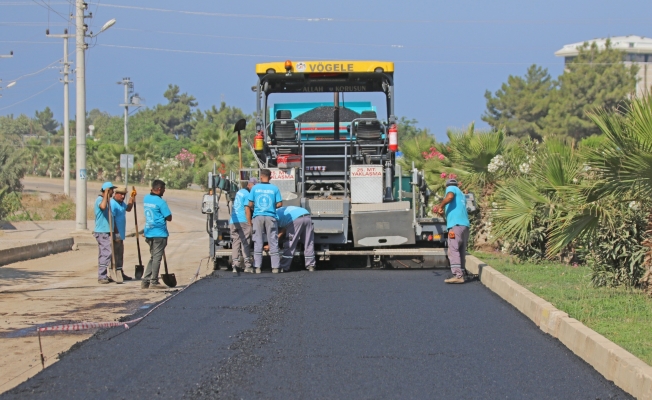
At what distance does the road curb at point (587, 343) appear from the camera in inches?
237

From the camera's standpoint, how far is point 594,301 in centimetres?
970

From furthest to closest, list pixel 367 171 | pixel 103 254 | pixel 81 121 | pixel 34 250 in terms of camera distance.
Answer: pixel 81 121 → pixel 34 250 → pixel 367 171 → pixel 103 254

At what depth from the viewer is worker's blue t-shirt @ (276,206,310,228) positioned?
548 inches

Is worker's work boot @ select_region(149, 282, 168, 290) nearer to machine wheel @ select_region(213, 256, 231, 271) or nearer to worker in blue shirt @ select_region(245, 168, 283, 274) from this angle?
worker in blue shirt @ select_region(245, 168, 283, 274)

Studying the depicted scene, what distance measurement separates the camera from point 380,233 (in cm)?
1397

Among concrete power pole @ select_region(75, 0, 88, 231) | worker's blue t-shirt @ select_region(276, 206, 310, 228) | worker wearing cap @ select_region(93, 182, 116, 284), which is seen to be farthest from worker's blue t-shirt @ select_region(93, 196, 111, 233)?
concrete power pole @ select_region(75, 0, 88, 231)

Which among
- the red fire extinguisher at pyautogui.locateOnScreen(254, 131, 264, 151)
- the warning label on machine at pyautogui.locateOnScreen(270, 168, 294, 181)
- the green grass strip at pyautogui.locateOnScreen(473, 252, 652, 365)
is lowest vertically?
the green grass strip at pyautogui.locateOnScreen(473, 252, 652, 365)


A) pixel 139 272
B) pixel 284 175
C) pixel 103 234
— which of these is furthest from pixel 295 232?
pixel 103 234

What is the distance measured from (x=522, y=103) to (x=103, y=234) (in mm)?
47223

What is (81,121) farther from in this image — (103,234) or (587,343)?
(587,343)

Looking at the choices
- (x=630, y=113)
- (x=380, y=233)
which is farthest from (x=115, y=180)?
(x=630, y=113)

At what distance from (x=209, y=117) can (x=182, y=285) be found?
83534 millimetres

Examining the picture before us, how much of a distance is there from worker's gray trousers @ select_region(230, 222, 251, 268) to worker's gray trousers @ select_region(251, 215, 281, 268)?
20cm

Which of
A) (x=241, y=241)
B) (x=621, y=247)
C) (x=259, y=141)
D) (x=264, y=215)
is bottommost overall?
(x=241, y=241)
